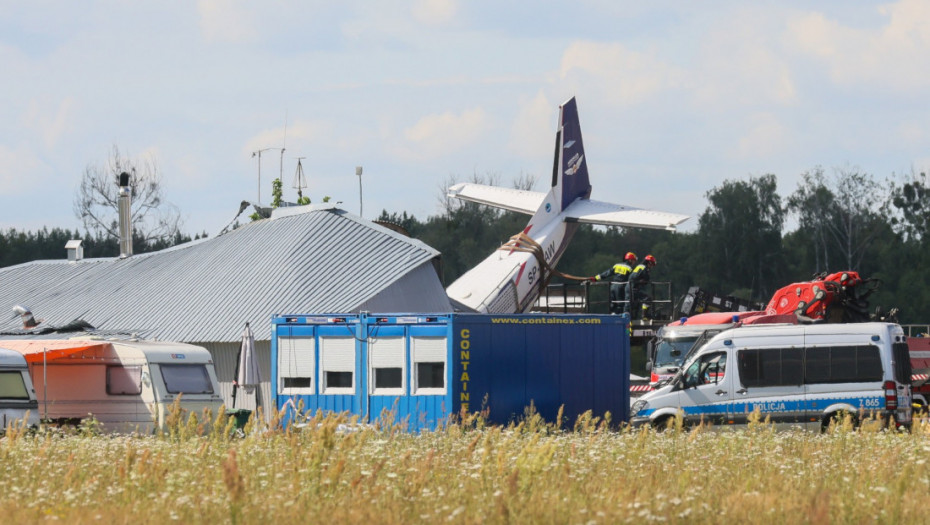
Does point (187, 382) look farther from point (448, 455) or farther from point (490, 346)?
point (448, 455)

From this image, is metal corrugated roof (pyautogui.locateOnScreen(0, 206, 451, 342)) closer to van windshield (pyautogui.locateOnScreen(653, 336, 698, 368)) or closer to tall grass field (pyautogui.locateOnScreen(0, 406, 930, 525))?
van windshield (pyautogui.locateOnScreen(653, 336, 698, 368))

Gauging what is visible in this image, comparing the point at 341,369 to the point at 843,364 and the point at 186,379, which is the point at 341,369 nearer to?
the point at 186,379

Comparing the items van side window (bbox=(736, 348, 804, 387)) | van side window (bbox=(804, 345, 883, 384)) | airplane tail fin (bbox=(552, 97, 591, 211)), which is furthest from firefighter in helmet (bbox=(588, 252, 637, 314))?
van side window (bbox=(804, 345, 883, 384))

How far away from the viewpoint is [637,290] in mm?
38281

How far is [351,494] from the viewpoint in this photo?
10.7m

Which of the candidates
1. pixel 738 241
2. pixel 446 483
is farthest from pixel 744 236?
pixel 446 483

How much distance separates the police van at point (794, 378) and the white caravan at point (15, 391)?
Answer: 34.4 ft

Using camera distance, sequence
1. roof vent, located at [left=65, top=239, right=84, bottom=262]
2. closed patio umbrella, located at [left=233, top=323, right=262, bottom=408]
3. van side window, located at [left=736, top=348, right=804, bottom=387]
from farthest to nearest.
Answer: roof vent, located at [left=65, top=239, right=84, bottom=262] < closed patio umbrella, located at [left=233, top=323, right=262, bottom=408] < van side window, located at [left=736, top=348, right=804, bottom=387]

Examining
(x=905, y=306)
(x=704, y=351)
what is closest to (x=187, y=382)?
(x=704, y=351)

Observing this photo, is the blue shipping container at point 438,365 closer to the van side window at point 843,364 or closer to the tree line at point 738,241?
the van side window at point 843,364

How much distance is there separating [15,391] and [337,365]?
5085 mm

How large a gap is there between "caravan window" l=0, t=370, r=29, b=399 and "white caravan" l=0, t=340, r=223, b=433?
7.69ft

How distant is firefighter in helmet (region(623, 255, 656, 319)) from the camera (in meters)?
37.9

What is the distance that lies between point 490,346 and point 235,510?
38.1 ft
